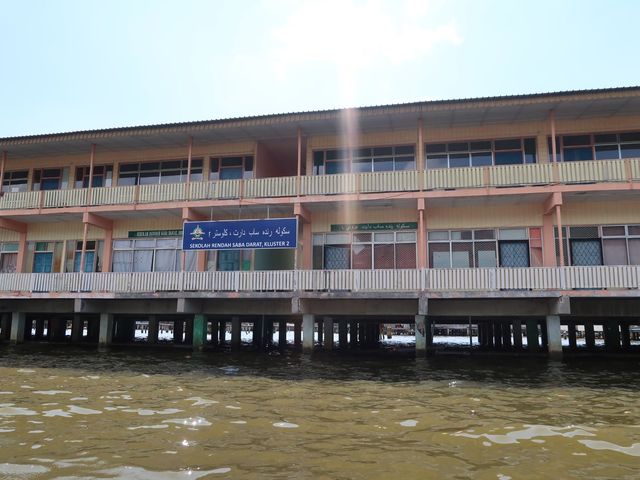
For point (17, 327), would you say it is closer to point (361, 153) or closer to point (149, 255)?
point (149, 255)

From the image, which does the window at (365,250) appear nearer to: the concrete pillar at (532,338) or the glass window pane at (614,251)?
the concrete pillar at (532,338)

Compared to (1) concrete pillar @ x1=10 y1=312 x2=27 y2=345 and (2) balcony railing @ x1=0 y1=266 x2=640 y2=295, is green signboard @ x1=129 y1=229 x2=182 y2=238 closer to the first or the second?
(2) balcony railing @ x1=0 y1=266 x2=640 y2=295

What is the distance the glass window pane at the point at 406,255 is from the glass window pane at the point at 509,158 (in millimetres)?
4841

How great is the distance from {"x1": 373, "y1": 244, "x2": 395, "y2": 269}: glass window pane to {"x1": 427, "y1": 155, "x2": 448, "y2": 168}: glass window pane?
3.79 meters

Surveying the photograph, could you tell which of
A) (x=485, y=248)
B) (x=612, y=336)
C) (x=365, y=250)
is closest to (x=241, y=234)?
(x=365, y=250)

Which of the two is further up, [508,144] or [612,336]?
[508,144]

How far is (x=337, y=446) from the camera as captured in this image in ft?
21.1

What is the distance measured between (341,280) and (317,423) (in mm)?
10679

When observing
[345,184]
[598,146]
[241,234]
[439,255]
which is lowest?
[439,255]

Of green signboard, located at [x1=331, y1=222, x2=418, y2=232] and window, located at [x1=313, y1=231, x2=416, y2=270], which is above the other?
green signboard, located at [x1=331, y1=222, x2=418, y2=232]

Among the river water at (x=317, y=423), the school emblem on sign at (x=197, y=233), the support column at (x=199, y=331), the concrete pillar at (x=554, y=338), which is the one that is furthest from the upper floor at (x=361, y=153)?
the river water at (x=317, y=423)

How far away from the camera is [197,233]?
2067 centimetres

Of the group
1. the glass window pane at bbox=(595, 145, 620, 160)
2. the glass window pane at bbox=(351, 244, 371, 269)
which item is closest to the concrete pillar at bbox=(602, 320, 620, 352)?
the glass window pane at bbox=(595, 145, 620, 160)

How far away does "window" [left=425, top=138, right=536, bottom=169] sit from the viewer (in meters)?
20.9
